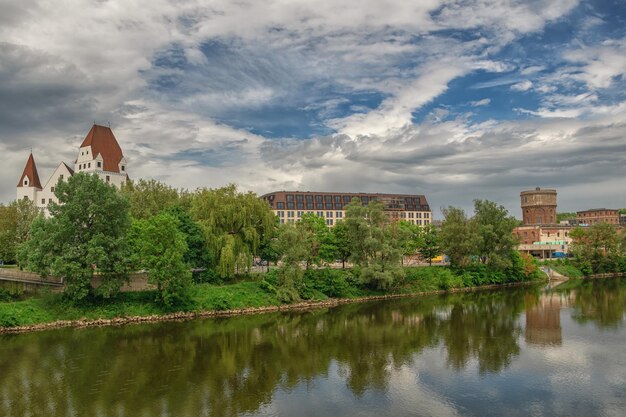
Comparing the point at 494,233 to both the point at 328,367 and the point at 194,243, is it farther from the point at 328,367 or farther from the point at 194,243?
the point at 328,367

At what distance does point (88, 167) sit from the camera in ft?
272

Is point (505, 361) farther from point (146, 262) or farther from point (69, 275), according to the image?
point (69, 275)

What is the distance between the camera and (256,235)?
169ft

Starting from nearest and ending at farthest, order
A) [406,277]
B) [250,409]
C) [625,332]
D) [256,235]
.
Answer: [250,409] < [625,332] < [256,235] < [406,277]

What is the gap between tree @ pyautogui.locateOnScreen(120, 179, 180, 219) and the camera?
203 ft

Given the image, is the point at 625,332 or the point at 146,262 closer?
the point at 625,332

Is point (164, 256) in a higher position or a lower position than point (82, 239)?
lower

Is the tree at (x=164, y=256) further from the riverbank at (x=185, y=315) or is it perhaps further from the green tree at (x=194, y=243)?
the green tree at (x=194, y=243)

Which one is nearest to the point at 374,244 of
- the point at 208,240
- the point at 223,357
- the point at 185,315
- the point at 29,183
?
the point at 208,240

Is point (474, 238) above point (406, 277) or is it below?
above

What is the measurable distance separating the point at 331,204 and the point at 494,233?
6267 centimetres

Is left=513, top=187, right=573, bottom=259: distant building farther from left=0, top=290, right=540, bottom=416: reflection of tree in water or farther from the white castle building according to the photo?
the white castle building

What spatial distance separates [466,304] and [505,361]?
Answer: 81.6ft

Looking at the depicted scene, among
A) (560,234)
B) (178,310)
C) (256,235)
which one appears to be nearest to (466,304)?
(256,235)
